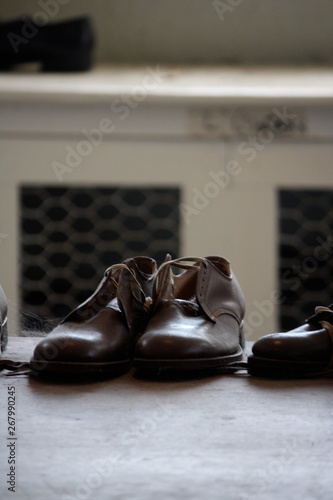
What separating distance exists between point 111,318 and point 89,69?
126cm

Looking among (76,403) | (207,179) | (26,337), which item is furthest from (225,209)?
(76,403)

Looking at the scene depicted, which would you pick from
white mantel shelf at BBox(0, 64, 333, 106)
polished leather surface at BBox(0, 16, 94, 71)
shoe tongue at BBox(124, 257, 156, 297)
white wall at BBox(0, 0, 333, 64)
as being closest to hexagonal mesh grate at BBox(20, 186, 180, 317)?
white mantel shelf at BBox(0, 64, 333, 106)

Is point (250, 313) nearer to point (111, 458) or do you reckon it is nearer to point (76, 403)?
point (76, 403)

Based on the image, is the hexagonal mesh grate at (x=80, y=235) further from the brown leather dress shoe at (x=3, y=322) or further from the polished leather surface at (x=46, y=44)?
the brown leather dress shoe at (x=3, y=322)

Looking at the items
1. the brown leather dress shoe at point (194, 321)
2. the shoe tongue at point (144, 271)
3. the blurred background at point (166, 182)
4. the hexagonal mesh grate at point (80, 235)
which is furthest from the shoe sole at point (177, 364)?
the hexagonal mesh grate at point (80, 235)

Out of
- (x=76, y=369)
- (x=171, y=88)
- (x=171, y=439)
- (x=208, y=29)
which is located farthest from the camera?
(x=208, y=29)

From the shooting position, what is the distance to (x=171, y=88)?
1552 millimetres

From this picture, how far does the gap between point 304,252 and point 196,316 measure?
1.00m

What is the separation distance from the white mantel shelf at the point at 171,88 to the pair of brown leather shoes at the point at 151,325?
774 millimetres

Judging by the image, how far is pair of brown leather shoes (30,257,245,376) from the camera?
65 centimetres

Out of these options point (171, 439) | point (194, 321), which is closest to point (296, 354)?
point (194, 321)

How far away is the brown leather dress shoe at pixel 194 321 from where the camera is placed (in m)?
0.65

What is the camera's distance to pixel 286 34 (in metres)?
2.05

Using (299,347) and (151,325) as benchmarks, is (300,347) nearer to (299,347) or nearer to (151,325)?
(299,347)
